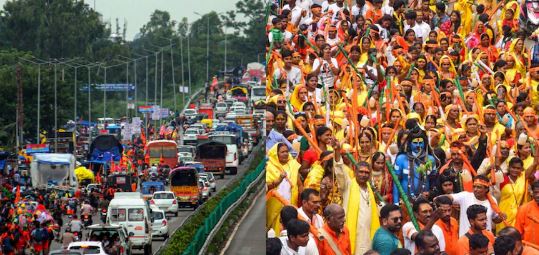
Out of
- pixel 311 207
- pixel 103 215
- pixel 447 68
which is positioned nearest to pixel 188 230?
pixel 447 68

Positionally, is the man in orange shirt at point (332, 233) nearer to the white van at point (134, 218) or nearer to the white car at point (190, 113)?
the white van at point (134, 218)

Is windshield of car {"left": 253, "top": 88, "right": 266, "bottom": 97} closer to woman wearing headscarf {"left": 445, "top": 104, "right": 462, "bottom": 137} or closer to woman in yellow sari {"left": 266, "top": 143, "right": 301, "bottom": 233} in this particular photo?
woman wearing headscarf {"left": 445, "top": 104, "right": 462, "bottom": 137}

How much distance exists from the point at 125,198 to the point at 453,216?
92.9 feet

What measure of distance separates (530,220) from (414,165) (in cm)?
219

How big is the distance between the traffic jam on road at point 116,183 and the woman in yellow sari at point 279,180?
13.1 m

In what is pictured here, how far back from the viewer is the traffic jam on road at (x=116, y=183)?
47625 mm

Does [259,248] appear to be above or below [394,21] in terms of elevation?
below

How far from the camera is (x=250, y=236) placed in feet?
169

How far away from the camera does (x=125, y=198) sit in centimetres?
5097

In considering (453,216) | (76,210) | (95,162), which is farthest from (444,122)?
(95,162)

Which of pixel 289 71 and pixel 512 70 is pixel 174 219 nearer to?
pixel 512 70

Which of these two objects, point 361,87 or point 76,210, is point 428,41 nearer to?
point 361,87

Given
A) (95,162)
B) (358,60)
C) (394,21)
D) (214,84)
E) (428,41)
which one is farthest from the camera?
(214,84)

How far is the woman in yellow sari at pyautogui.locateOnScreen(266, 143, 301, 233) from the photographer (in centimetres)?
2448
